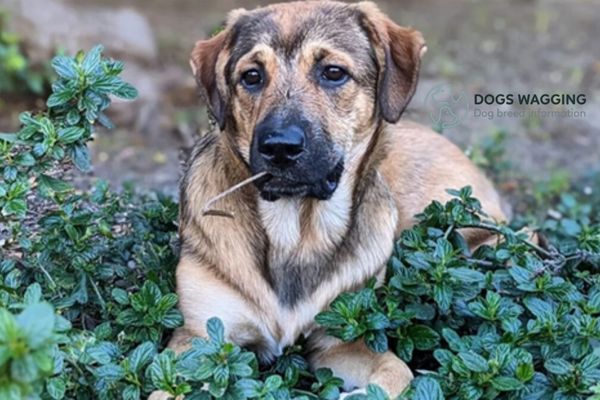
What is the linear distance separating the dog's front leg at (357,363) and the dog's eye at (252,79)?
1018mm

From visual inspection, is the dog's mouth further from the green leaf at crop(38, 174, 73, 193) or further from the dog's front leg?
the green leaf at crop(38, 174, 73, 193)

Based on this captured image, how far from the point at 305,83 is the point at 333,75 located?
0.13 m

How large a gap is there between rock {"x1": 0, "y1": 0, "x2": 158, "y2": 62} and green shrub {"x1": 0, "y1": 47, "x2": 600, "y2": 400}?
3844 millimetres

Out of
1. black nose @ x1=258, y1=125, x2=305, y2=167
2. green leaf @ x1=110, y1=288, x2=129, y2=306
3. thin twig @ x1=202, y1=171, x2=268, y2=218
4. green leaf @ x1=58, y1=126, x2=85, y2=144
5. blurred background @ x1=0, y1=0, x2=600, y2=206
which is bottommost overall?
blurred background @ x1=0, y1=0, x2=600, y2=206

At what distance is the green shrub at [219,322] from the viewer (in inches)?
125

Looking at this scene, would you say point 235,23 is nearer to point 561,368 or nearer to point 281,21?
point 281,21

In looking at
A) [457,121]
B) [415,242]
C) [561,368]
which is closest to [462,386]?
[561,368]

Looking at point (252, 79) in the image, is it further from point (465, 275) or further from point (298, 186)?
point (465, 275)

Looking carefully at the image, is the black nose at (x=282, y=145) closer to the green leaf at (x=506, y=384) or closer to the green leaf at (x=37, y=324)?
the green leaf at (x=506, y=384)

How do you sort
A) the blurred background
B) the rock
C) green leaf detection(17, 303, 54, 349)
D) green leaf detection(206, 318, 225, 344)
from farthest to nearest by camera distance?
the rock → the blurred background → green leaf detection(206, 318, 225, 344) → green leaf detection(17, 303, 54, 349)

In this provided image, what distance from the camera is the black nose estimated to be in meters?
3.38

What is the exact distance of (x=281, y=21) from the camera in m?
3.77

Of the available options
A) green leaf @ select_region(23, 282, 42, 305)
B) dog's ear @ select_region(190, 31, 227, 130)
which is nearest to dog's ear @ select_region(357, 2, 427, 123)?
dog's ear @ select_region(190, 31, 227, 130)

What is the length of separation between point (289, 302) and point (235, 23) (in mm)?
1133
